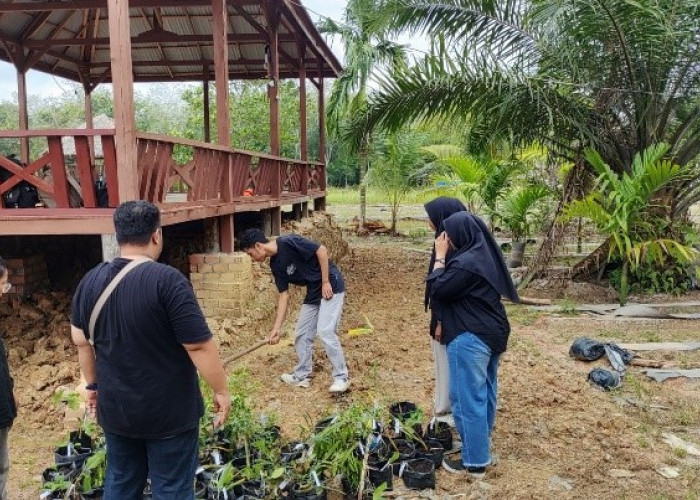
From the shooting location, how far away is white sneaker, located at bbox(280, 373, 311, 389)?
224 inches

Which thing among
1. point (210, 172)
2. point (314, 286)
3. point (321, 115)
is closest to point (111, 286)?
point (314, 286)

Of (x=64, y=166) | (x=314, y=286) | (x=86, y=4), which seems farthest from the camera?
(x=86, y=4)

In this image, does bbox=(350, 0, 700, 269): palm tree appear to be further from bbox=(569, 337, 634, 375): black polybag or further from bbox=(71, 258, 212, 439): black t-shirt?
bbox=(71, 258, 212, 439): black t-shirt

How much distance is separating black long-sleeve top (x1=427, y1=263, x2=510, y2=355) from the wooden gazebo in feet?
9.30

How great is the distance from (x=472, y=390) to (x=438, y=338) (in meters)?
0.54

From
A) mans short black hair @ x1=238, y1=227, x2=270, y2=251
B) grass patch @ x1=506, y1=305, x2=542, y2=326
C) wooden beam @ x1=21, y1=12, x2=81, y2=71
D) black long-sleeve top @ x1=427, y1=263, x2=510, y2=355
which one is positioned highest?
wooden beam @ x1=21, y1=12, x2=81, y2=71

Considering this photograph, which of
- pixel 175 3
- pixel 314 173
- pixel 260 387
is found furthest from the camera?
pixel 314 173

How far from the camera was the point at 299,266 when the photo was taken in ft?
17.8

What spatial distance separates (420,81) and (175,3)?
3.79 metres

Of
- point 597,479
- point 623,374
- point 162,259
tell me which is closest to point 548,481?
point 597,479

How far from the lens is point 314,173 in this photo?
46.4 feet

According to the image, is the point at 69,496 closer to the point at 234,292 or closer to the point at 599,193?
the point at 234,292

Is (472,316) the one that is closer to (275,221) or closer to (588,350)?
(588,350)

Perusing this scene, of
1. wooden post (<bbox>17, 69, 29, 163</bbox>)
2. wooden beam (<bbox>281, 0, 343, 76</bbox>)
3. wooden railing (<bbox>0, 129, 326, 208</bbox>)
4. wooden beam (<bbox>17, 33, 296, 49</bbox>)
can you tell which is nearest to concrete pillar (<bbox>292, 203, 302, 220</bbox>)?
wooden beam (<bbox>281, 0, 343, 76</bbox>)
